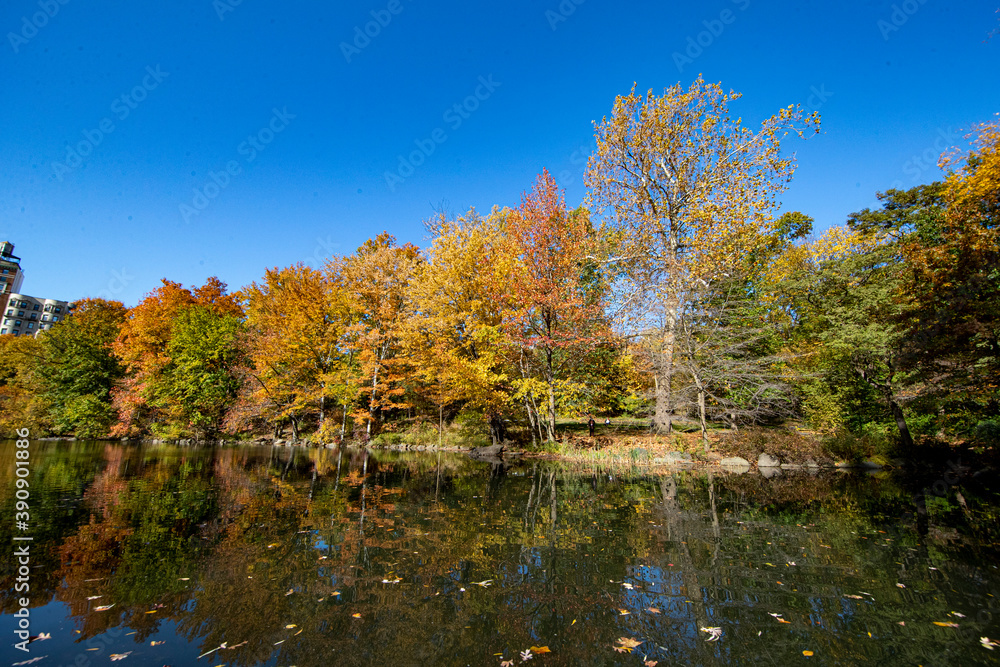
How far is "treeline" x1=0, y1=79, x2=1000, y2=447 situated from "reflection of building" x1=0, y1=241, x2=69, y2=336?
65.4 meters

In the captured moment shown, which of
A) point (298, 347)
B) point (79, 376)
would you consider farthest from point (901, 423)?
point (79, 376)

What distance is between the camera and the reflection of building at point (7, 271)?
6725cm

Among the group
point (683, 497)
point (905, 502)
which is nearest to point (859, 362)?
point (905, 502)

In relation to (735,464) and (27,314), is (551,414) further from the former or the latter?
(27,314)

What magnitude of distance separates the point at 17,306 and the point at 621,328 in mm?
108048

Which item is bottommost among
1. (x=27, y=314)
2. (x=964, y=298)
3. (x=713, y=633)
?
(x=713, y=633)

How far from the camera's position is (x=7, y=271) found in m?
69.1

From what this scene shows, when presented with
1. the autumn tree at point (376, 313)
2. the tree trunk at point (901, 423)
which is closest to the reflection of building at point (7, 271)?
the autumn tree at point (376, 313)

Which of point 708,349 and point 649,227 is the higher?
point 649,227

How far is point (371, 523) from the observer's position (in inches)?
270

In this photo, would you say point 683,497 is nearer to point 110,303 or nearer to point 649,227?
point 649,227

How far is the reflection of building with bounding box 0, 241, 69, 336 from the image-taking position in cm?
6844

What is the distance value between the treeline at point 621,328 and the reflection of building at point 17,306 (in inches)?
2576

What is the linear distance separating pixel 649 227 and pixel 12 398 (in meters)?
41.3
